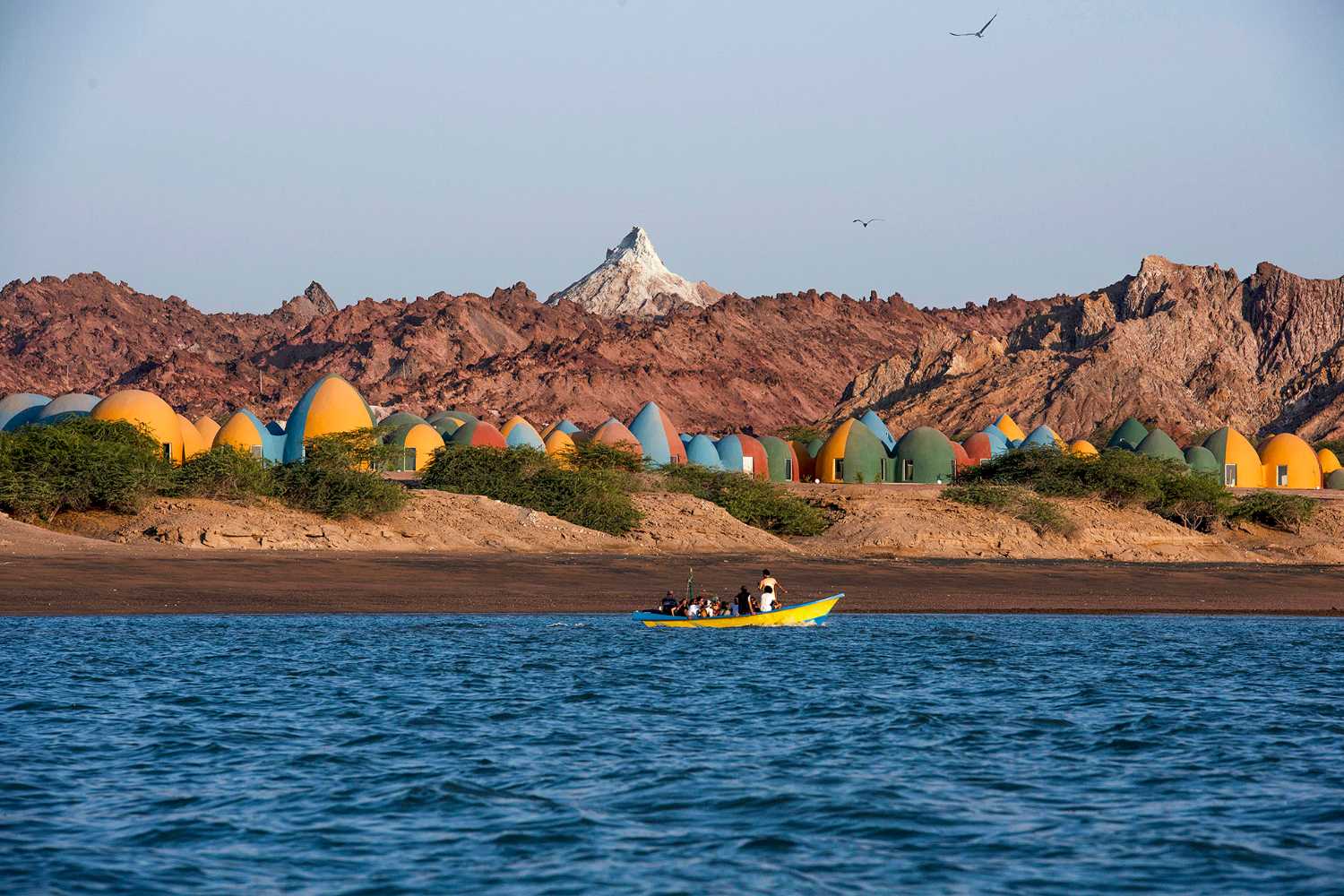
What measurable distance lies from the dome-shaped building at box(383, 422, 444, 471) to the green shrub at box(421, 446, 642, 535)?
232 inches

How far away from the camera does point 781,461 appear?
6538 cm

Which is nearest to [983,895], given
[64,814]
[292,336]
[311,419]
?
[64,814]

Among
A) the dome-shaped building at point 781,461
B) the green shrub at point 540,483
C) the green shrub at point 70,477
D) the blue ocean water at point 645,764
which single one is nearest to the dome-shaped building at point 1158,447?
the dome-shaped building at point 781,461

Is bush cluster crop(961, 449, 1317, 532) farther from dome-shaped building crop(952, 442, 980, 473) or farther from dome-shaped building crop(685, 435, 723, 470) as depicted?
dome-shaped building crop(685, 435, 723, 470)

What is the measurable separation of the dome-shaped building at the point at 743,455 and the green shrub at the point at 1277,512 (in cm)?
1762

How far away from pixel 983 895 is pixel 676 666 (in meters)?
12.1

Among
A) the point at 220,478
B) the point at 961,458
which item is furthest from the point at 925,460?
the point at 220,478

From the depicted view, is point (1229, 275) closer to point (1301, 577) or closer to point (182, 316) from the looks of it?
point (1301, 577)

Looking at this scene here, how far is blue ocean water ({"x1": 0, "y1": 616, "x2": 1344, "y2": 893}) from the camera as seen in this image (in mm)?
11203

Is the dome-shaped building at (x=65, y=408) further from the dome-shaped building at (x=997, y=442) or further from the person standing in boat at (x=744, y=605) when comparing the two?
the dome-shaped building at (x=997, y=442)

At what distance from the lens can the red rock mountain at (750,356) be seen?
109250 mm

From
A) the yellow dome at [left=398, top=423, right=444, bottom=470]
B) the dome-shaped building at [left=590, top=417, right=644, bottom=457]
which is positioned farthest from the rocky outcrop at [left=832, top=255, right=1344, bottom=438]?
the yellow dome at [left=398, top=423, right=444, bottom=470]

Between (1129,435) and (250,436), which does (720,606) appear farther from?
(1129,435)

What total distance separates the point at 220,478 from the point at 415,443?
17.7 m
